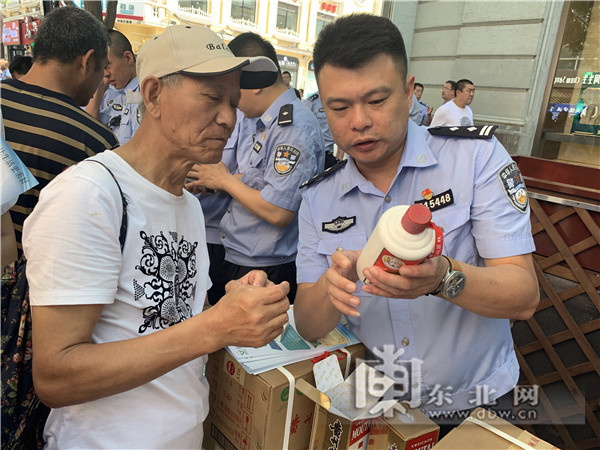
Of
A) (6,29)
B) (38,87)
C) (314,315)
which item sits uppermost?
(6,29)

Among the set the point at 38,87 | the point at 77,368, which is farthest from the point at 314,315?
the point at 38,87

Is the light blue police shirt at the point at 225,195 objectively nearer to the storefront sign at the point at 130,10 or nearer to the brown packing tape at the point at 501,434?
the brown packing tape at the point at 501,434

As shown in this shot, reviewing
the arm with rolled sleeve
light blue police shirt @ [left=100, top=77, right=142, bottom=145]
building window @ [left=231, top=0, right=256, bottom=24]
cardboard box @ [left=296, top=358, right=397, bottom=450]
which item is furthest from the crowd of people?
building window @ [left=231, top=0, right=256, bottom=24]

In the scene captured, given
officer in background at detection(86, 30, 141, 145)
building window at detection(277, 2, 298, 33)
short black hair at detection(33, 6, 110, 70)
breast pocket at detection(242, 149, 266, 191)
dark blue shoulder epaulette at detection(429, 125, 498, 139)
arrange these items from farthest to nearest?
building window at detection(277, 2, 298, 33)
officer in background at detection(86, 30, 141, 145)
breast pocket at detection(242, 149, 266, 191)
short black hair at detection(33, 6, 110, 70)
dark blue shoulder epaulette at detection(429, 125, 498, 139)

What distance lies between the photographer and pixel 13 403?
115 centimetres

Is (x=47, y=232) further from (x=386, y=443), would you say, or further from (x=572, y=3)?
(x=572, y=3)

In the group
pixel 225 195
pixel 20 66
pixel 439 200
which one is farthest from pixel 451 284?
pixel 20 66

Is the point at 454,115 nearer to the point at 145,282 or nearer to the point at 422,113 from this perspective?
the point at 422,113

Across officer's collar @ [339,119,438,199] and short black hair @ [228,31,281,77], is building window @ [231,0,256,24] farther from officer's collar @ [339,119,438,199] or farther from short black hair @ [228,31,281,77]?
officer's collar @ [339,119,438,199]

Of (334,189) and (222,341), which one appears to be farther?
(334,189)

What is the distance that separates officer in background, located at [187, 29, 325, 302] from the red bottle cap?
4.35 ft

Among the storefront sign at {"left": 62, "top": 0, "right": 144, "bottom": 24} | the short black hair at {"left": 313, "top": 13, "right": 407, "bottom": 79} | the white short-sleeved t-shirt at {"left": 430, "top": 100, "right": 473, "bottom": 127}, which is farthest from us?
the storefront sign at {"left": 62, "top": 0, "right": 144, "bottom": 24}

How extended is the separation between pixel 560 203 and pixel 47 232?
2442 mm

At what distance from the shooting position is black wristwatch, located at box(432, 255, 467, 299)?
3.63 ft
